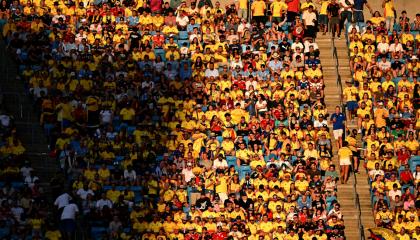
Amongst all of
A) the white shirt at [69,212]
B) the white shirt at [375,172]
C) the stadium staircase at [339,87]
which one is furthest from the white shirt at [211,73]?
the white shirt at [69,212]

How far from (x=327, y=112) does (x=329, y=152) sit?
7.31ft

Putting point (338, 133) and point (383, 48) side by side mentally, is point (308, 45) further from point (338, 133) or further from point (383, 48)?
point (338, 133)

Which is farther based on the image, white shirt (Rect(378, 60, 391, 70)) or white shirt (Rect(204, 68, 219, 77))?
white shirt (Rect(378, 60, 391, 70))

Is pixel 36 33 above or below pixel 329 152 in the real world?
above

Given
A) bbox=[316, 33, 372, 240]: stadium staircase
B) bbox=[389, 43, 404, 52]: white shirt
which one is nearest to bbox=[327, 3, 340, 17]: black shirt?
bbox=[316, 33, 372, 240]: stadium staircase

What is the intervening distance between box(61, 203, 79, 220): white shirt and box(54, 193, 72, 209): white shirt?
18cm

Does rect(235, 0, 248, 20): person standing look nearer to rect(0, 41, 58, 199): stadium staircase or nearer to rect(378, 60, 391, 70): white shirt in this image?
rect(378, 60, 391, 70): white shirt

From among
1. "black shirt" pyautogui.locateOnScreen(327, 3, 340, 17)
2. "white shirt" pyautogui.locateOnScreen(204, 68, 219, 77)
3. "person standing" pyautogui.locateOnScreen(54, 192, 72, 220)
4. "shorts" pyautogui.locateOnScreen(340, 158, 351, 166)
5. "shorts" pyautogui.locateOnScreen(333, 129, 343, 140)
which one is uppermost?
"black shirt" pyautogui.locateOnScreen(327, 3, 340, 17)

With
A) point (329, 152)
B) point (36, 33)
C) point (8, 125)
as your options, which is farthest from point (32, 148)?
point (329, 152)

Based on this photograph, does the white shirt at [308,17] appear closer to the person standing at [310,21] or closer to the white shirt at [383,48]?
the person standing at [310,21]

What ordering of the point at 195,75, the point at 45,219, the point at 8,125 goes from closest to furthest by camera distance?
the point at 45,219
the point at 8,125
the point at 195,75

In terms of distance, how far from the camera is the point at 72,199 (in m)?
49.2

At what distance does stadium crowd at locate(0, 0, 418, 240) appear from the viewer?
4912 cm

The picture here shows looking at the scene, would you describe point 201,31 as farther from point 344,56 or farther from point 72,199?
point 72,199
